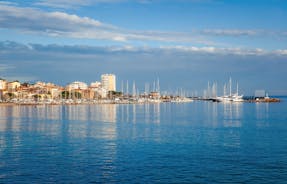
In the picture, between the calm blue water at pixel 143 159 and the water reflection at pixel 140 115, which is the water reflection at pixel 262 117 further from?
the calm blue water at pixel 143 159

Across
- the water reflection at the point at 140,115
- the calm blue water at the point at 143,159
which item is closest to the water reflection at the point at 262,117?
the water reflection at the point at 140,115

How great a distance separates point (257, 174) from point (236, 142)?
12171 mm

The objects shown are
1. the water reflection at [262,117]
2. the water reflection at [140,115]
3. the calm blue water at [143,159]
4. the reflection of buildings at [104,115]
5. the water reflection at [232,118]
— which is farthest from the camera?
the reflection of buildings at [104,115]

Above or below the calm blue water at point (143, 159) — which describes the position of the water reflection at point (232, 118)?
above

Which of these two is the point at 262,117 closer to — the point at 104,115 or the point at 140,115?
the point at 140,115

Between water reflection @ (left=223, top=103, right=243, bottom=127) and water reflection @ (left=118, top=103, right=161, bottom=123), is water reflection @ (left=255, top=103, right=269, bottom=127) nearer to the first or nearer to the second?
water reflection @ (left=223, top=103, right=243, bottom=127)

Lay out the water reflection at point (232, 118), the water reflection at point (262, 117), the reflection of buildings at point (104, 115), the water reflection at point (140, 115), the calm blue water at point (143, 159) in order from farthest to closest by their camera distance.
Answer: the reflection of buildings at point (104, 115)
the water reflection at point (140, 115)
the water reflection at point (262, 117)
the water reflection at point (232, 118)
the calm blue water at point (143, 159)

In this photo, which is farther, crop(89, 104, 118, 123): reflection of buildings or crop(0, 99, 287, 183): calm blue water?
crop(89, 104, 118, 123): reflection of buildings

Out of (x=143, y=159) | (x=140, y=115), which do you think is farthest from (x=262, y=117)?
(x=143, y=159)

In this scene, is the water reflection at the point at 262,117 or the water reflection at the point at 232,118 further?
the water reflection at the point at 262,117

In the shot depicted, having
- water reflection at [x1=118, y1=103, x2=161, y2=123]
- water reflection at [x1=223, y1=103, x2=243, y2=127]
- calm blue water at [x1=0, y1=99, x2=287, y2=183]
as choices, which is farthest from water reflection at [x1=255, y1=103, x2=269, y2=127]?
calm blue water at [x1=0, y1=99, x2=287, y2=183]

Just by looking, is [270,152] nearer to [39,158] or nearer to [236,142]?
[236,142]

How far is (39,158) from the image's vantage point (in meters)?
24.2

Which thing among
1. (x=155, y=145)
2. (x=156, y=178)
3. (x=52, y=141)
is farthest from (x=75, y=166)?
(x=52, y=141)
